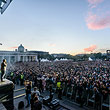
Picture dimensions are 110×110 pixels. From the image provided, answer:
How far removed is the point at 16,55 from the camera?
79.6 meters

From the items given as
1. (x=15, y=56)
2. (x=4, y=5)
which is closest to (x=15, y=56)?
(x=15, y=56)

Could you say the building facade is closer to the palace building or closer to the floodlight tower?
the palace building

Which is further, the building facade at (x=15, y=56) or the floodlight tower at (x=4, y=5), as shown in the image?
the building facade at (x=15, y=56)

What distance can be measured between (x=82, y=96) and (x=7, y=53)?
84.0 meters

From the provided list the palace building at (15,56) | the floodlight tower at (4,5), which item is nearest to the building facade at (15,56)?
the palace building at (15,56)

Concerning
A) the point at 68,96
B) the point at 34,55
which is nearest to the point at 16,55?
the point at 34,55

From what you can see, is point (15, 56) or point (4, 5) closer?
point (4, 5)

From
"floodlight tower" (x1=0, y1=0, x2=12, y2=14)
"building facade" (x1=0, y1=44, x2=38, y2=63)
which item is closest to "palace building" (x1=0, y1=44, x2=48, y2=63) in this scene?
"building facade" (x1=0, y1=44, x2=38, y2=63)

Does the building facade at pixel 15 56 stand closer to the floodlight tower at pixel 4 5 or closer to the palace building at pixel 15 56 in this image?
the palace building at pixel 15 56

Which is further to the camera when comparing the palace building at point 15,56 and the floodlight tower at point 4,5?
the palace building at point 15,56

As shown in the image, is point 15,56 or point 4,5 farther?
point 15,56

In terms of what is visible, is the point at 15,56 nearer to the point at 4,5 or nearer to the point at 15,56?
the point at 15,56

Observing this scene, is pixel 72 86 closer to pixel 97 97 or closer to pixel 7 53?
pixel 97 97

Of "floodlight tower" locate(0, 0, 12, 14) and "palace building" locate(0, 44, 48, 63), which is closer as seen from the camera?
"floodlight tower" locate(0, 0, 12, 14)
